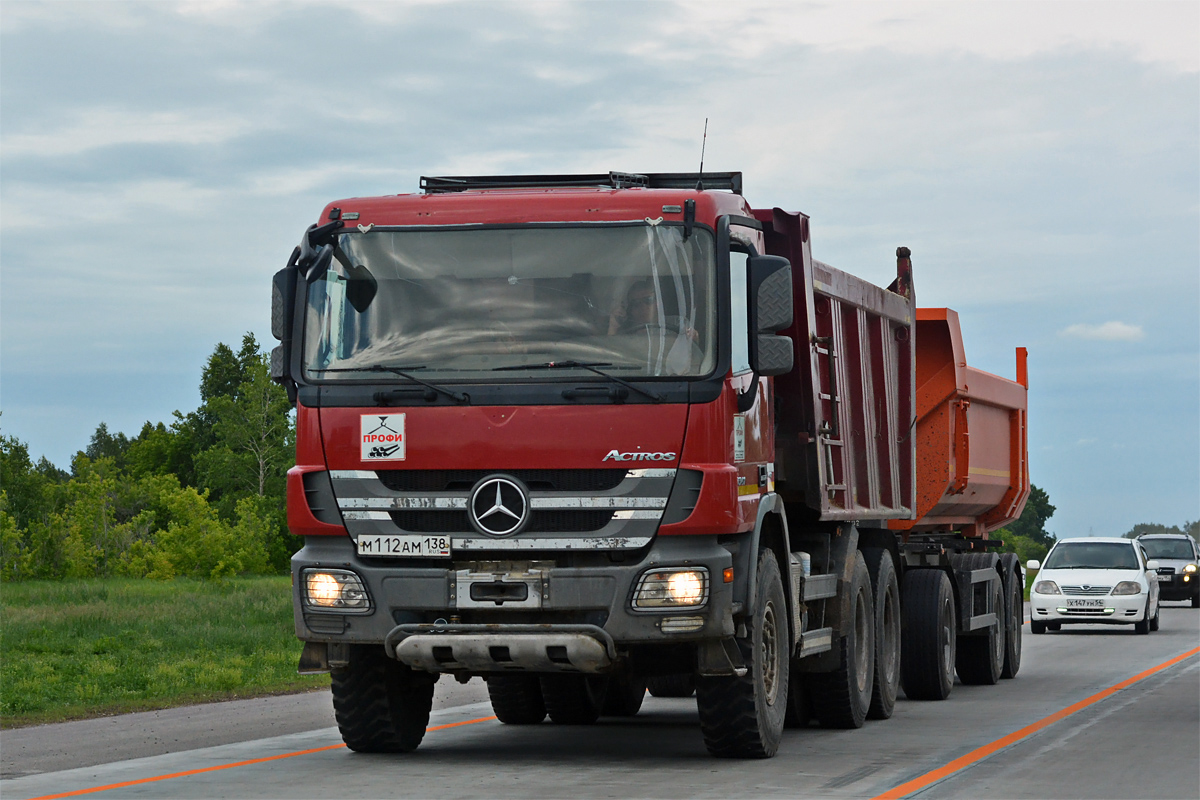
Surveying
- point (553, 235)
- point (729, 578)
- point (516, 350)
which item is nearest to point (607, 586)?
point (729, 578)

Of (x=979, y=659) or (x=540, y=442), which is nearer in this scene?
(x=540, y=442)

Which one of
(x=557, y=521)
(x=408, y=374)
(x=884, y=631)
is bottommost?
(x=884, y=631)

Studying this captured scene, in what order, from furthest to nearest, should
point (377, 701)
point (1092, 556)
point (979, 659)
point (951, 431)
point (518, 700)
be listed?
point (1092, 556) < point (979, 659) < point (951, 431) < point (518, 700) < point (377, 701)

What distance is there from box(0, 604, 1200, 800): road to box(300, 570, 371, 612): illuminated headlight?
1.02m

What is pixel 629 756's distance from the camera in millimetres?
11852

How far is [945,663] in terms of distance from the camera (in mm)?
17125

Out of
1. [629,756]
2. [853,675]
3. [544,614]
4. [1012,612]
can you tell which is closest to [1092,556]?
[1012,612]

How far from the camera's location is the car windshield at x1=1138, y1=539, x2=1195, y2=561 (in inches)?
1629

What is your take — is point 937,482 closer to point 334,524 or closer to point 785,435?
point 785,435

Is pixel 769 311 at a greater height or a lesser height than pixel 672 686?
greater

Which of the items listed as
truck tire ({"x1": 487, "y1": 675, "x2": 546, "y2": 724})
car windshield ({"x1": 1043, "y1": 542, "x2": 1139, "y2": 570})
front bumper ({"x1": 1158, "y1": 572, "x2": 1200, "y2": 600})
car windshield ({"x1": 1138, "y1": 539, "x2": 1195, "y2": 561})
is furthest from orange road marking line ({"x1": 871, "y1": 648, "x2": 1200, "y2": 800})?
car windshield ({"x1": 1138, "y1": 539, "x2": 1195, "y2": 561})

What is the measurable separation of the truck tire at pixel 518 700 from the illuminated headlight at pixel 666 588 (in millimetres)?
3757

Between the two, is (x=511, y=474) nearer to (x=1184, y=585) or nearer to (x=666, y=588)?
(x=666, y=588)

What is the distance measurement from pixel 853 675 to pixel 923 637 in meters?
3.17
